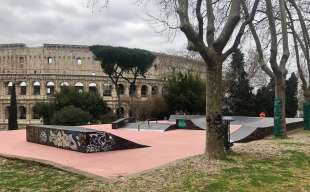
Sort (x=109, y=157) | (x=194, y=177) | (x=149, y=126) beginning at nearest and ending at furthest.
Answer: (x=194, y=177) → (x=109, y=157) → (x=149, y=126)

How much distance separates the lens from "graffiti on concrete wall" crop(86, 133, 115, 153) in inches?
552

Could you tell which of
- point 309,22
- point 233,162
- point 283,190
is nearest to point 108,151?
point 233,162

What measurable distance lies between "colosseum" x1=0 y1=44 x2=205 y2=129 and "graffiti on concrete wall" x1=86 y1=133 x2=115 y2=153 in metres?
48.8

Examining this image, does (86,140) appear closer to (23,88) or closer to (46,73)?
(46,73)

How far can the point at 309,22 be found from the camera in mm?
25000

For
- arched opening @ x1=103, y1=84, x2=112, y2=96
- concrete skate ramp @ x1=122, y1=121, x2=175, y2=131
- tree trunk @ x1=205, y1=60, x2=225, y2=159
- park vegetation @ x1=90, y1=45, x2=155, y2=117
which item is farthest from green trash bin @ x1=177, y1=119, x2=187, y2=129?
arched opening @ x1=103, y1=84, x2=112, y2=96

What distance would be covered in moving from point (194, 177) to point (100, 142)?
5.64m

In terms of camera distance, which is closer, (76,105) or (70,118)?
(70,118)

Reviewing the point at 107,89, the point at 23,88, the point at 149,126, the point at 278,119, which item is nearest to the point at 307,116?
the point at 278,119

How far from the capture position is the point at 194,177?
30.3 ft

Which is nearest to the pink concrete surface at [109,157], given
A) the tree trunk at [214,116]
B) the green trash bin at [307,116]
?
the tree trunk at [214,116]

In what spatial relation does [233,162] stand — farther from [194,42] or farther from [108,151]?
[108,151]

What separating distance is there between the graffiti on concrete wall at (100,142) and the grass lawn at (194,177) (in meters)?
2.42

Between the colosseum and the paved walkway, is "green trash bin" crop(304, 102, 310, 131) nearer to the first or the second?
the paved walkway
